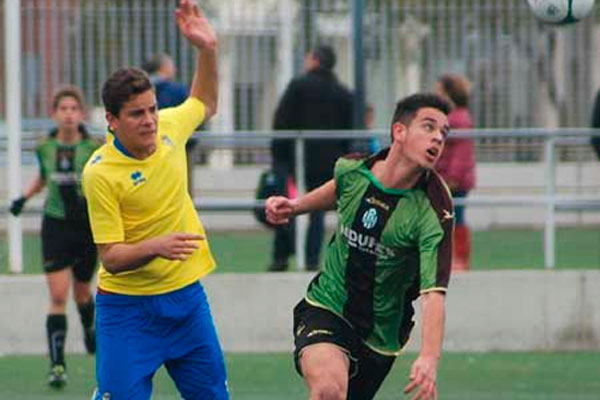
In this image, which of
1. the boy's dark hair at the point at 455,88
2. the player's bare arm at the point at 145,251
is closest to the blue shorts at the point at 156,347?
the player's bare arm at the point at 145,251

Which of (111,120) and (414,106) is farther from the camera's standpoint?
(111,120)

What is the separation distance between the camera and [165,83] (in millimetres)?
15289

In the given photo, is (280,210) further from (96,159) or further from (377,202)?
(96,159)

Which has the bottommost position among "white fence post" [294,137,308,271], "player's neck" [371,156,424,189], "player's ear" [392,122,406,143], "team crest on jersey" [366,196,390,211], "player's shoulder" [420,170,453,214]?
"white fence post" [294,137,308,271]

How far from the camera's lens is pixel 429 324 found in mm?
7785

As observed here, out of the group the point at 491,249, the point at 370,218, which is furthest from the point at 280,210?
the point at 491,249

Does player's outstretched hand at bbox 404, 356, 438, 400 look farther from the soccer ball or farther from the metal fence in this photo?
the metal fence

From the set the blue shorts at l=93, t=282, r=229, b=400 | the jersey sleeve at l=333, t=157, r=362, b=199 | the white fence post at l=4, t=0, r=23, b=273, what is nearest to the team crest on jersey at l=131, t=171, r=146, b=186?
the blue shorts at l=93, t=282, r=229, b=400

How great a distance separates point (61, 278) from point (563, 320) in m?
4.12

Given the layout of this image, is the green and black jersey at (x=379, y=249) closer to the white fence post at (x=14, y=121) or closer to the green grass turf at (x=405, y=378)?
the green grass turf at (x=405, y=378)

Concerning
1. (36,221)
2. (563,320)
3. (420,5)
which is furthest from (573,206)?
(36,221)

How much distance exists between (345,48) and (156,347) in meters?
7.83

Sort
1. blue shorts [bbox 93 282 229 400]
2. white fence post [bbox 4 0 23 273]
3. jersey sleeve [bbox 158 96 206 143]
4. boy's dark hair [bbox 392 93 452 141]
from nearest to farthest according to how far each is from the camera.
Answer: boy's dark hair [bbox 392 93 452 141] < blue shorts [bbox 93 282 229 400] < jersey sleeve [bbox 158 96 206 143] < white fence post [bbox 4 0 23 273]

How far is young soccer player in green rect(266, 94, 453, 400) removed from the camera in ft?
27.2
